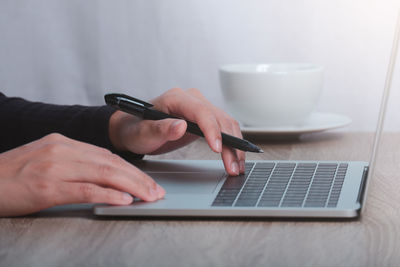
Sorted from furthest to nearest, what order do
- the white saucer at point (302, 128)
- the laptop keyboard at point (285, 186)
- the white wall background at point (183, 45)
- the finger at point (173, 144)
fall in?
the white wall background at point (183, 45) → the white saucer at point (302, 128) → the finger at point (173, 144) → the laptop keyboard at point (285, 186)

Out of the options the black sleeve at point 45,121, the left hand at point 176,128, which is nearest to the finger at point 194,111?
the left hand at point 176,128

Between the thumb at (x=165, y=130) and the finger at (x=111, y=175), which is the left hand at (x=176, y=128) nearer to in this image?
the thumb at (x=165, y=130)

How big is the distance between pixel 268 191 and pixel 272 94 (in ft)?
1.52

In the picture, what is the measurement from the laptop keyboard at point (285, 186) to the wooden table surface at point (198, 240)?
31mm

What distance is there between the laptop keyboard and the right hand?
90 mm

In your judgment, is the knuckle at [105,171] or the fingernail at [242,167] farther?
the fingernail at [242,167]

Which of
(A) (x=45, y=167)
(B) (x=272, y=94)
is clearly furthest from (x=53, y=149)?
(B) (x=272, y=94)

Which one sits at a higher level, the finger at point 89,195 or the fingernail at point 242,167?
the finger at point 89,195

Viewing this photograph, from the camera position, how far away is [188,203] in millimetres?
635

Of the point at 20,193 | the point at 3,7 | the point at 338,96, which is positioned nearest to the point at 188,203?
the point at 20,193

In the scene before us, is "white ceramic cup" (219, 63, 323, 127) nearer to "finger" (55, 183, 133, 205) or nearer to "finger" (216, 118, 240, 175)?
"finger" (216, 118, 240, 175)

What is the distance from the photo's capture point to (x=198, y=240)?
0.56 metres

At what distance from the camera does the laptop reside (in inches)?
23.6

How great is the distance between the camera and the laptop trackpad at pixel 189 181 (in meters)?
0.69
